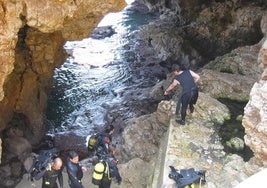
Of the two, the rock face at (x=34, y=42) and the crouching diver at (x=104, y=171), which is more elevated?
the rock face at (x=34, y=42)

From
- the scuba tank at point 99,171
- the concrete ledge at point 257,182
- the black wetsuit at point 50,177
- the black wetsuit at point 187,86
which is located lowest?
the black wetsuit at point 50,177

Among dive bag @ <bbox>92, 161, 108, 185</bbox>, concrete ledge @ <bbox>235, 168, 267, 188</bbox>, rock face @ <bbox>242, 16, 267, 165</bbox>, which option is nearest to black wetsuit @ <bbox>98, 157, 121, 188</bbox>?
dive bag @ <bbox>92, 161, 108, 185</bbox>

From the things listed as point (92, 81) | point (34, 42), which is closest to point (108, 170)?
point (34, 42)

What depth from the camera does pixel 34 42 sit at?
515 inches

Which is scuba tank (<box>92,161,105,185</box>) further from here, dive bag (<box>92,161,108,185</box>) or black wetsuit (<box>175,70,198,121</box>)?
black wetsuit (<box>175,70,198,121</box>)

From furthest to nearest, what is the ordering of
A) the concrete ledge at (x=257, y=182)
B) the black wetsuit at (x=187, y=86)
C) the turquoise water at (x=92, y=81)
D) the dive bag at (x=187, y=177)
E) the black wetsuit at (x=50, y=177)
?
the turquoise water at (x=92, y=81) → the black wetsuit at (x=187, y=86) → the black wetsuit at (x=50, y=177) → the dive bag at (x=187, y=177) → the concrete ledge at (x=257, y=182)

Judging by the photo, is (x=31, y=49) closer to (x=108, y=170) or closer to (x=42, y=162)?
(x=42, y=162)

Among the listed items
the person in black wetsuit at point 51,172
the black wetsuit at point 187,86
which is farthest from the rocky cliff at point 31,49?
the black wetsuit at point 187,86

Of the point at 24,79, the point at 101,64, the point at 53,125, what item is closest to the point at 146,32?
the point at 101,64

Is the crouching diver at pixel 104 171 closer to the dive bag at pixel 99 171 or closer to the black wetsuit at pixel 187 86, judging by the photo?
the dive bag at pixel 99 171

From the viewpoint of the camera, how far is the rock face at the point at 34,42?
9242 millimetres

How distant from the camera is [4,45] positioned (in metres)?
9.07

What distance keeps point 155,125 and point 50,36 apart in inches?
205

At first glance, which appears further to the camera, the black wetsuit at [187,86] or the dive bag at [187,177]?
the black wetsuit at [187,86]
